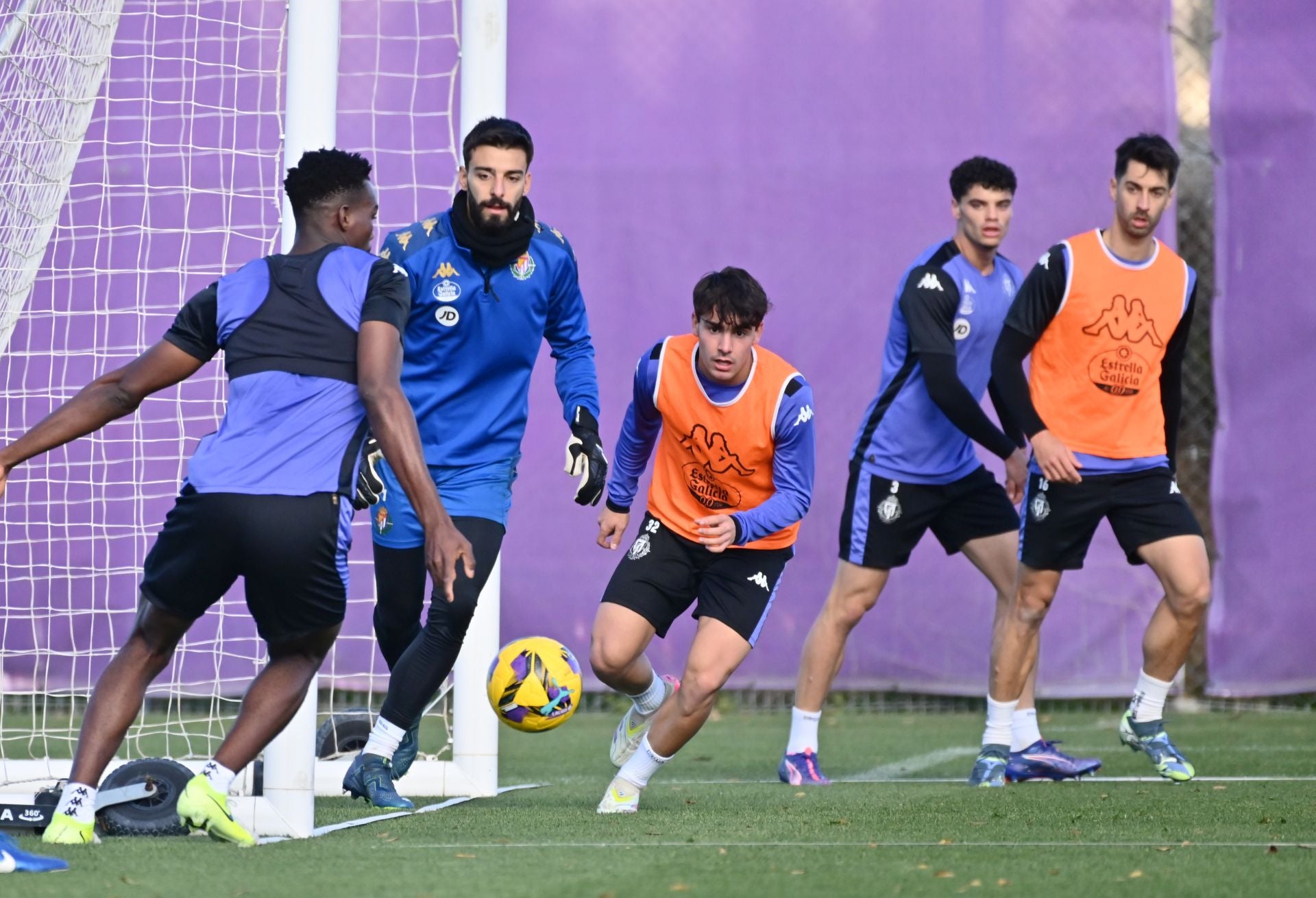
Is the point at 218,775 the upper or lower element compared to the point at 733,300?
lower

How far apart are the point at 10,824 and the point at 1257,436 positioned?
23.0ft

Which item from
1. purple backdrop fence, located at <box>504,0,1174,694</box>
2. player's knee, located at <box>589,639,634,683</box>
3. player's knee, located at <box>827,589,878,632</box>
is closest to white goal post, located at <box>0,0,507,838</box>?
player's knee, located at <box>589,639,634,683</box>

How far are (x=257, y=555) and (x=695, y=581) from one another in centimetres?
187

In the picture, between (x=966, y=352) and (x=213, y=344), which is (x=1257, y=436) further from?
(x=213, y=344)

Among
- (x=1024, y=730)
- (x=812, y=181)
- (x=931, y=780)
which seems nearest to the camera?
(x=931, y=780)

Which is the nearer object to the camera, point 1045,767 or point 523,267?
point 523,267

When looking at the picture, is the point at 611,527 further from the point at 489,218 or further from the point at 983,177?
the point at 983,177

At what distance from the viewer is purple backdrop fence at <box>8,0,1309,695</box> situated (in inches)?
375

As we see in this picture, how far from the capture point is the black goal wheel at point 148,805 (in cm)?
489

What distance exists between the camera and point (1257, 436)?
30.8ft

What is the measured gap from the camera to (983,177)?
6.76 metres

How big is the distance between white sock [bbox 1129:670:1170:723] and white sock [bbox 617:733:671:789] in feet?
6.45

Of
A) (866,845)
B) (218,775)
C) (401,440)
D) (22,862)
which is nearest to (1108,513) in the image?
(866,845)

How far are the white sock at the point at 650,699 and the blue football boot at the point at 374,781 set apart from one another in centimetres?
97
